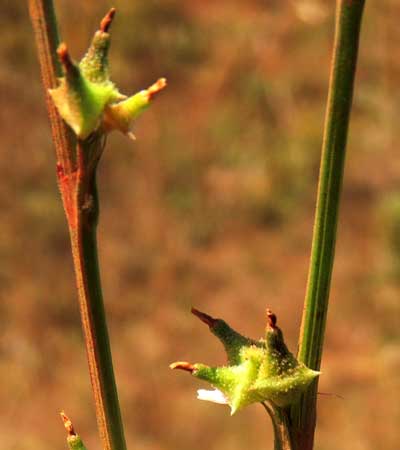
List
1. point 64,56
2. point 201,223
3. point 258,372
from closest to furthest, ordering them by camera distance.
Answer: point 64,56, point 258,372, point 201,223

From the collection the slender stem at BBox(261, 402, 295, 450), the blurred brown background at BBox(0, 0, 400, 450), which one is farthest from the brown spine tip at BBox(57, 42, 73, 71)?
the blurred brown background at BBox(0, 0, 400, 450)

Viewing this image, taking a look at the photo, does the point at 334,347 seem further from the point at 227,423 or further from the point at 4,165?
the point at 4,165

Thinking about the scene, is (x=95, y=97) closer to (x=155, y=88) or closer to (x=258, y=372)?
(x=155, y=88)

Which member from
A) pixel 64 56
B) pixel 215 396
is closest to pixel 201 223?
pixel 215 396

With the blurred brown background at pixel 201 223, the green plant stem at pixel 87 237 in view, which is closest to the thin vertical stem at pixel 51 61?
the green plant stem at pixel 87 237

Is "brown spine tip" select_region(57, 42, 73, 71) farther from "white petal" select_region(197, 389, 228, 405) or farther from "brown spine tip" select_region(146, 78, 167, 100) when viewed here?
"white petal" select_region(197, 389, 228, 405)

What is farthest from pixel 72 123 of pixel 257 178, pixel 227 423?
pixel 257 178

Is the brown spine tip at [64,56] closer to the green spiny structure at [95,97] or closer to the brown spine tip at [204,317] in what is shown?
the green spiny structure at [95,97]
